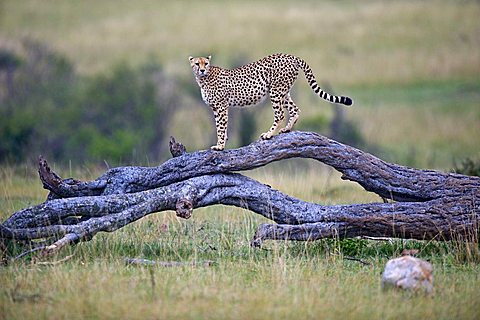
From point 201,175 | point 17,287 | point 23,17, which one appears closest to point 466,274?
point 201,175

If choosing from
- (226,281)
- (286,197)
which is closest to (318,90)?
(286,197)

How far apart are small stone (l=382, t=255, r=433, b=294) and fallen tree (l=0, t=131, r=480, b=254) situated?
4.06ft

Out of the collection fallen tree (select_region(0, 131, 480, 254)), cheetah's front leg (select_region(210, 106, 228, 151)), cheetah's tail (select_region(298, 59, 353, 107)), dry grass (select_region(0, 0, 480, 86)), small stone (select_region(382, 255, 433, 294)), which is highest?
dry grass (select_region(0, 0, 480, 86))

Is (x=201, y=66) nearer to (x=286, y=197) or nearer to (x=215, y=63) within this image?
(x=286, y=197)

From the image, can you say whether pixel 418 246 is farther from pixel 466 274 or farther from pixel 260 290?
pixel 260 290

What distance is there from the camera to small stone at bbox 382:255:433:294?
23.4ft

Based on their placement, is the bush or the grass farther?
the bush

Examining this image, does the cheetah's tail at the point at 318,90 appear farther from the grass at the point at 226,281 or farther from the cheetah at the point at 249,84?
the grass at the point at 226,281

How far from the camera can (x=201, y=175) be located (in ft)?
28.2

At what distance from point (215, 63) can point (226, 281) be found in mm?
21622

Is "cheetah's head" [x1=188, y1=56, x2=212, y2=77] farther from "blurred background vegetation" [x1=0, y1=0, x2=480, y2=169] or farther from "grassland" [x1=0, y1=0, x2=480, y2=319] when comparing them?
"blurred background vegetation" [x1=0, y1=0, x2=480, y2=169]

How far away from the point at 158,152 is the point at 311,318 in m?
15.4

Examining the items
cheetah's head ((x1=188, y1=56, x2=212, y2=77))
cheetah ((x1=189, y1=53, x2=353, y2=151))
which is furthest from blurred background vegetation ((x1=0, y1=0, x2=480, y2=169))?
cheetah ((x1=189, y1=53, x2=353, y2=151))

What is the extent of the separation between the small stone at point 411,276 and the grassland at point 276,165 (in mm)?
108
